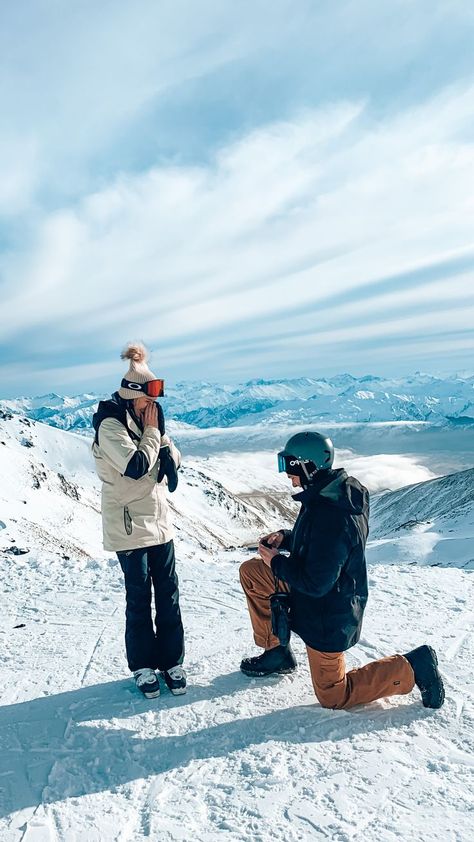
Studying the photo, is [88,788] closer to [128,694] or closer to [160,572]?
[128,694]

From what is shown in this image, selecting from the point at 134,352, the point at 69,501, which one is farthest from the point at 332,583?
the point at 69,501

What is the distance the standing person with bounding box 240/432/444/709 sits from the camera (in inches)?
187

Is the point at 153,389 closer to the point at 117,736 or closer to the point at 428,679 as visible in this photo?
the point at 117,736

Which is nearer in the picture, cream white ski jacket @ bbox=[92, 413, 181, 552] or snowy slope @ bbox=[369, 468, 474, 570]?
cream white ski jacket @ bbox=[92, 413, 181, 552]

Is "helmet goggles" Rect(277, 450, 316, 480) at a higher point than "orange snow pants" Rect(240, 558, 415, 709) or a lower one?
higher

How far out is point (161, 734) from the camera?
4.72m

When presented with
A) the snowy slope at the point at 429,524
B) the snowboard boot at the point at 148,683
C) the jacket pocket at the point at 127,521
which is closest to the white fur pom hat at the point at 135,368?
the jacket pocket at the point at 127,521

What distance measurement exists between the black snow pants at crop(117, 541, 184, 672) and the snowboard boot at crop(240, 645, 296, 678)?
78 cm

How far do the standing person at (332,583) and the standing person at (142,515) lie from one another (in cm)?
127

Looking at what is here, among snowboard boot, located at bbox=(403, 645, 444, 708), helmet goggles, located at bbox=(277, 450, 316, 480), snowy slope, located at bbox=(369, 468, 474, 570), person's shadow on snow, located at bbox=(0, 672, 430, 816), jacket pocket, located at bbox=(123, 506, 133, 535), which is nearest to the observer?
person's shadow on snow, located at bbox=(0, 672, 430, 816)

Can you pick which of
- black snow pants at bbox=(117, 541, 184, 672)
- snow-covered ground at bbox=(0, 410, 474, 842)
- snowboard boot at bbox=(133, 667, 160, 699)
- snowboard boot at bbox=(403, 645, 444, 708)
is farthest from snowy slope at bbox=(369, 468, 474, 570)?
snowboard boot at bbox=(133, 667, 160, 699)

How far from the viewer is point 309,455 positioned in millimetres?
4980

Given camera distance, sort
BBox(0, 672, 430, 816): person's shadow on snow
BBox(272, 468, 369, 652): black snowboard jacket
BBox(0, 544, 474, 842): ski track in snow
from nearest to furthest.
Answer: BBox(0, 544, 474, 842): ski track in snow < BBox(0, 672, 430, 816): person's shadow on snow < BBox(272, 468, 369, 652): black snowboard jacket

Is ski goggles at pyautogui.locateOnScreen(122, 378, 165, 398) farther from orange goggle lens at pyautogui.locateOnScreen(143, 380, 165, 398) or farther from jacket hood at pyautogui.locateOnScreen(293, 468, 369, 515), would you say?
jacket hood at pyautogui.locateOnScreen(293, 468, 369, 515)
